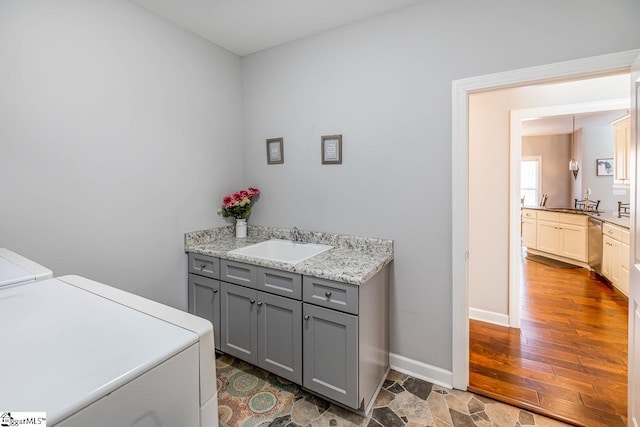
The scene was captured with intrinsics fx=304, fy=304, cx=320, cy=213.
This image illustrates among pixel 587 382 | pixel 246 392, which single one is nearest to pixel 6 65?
pixel 246 392

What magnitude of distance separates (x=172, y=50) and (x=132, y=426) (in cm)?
249

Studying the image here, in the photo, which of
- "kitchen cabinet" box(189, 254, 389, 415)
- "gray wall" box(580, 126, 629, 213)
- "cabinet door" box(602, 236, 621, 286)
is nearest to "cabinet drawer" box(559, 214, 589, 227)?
"cabinet door" box(602, 236, 621, 286)

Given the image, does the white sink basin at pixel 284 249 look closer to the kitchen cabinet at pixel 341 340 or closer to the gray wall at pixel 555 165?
the kitchen cabinet at pixel 341 340

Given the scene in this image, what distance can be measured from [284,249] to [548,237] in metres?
5.24

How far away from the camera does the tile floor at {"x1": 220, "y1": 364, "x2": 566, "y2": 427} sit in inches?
68.0

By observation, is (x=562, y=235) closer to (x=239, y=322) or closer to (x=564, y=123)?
(x=564, y=123)

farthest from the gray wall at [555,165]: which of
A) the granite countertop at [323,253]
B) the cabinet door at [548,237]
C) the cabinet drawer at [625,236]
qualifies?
the granite countertop at [323,253]

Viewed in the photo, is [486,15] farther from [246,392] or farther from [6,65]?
[246,392]

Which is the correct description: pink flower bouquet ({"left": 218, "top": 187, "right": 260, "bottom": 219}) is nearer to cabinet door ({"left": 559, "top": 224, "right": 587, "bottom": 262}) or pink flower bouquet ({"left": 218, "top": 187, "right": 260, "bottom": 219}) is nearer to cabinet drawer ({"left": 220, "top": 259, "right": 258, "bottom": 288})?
cabinet drawer ({"left": 220, "top": 259, "right": 258, "bottom": 288})

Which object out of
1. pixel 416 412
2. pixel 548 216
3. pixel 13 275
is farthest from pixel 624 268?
pixel 13 275

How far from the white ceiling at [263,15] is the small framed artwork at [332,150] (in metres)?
0.84

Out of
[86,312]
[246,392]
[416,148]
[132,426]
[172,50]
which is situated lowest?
[246,392]

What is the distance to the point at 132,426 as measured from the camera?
0.62 metres

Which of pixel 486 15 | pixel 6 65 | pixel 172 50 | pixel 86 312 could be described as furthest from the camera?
pixel 172 50
